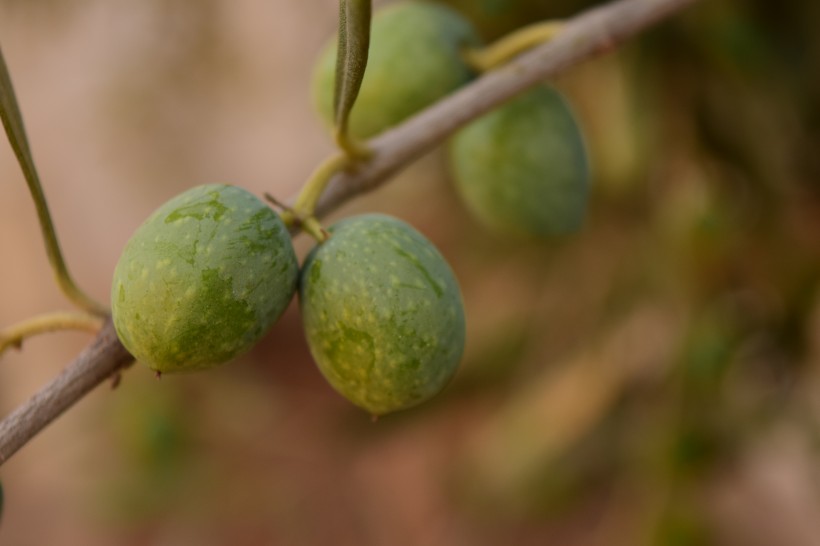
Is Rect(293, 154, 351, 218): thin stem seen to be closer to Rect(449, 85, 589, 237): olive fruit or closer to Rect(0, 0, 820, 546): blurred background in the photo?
Rect(449, 85, 589, 237): olive fruit

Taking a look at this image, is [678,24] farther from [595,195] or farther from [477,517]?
[477,517]

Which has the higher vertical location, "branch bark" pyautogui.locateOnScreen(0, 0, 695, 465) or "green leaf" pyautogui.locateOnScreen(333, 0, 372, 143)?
"green leaf" pyautogui.locateOnScreen(333, 0, 372, 143)

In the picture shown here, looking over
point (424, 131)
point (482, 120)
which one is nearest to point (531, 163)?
point (482, 120)

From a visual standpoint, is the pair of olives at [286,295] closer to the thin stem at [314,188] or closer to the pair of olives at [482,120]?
the thin stem at [314,188]

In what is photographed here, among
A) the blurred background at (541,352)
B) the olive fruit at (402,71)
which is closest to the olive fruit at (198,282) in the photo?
the olive fruit at (402,71)

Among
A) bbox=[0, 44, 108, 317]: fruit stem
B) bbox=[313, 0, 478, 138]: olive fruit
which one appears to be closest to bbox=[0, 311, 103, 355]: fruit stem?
bbox=[0, 44, 108, 317]: fruit stem

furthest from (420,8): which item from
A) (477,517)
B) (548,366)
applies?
(477,517)
